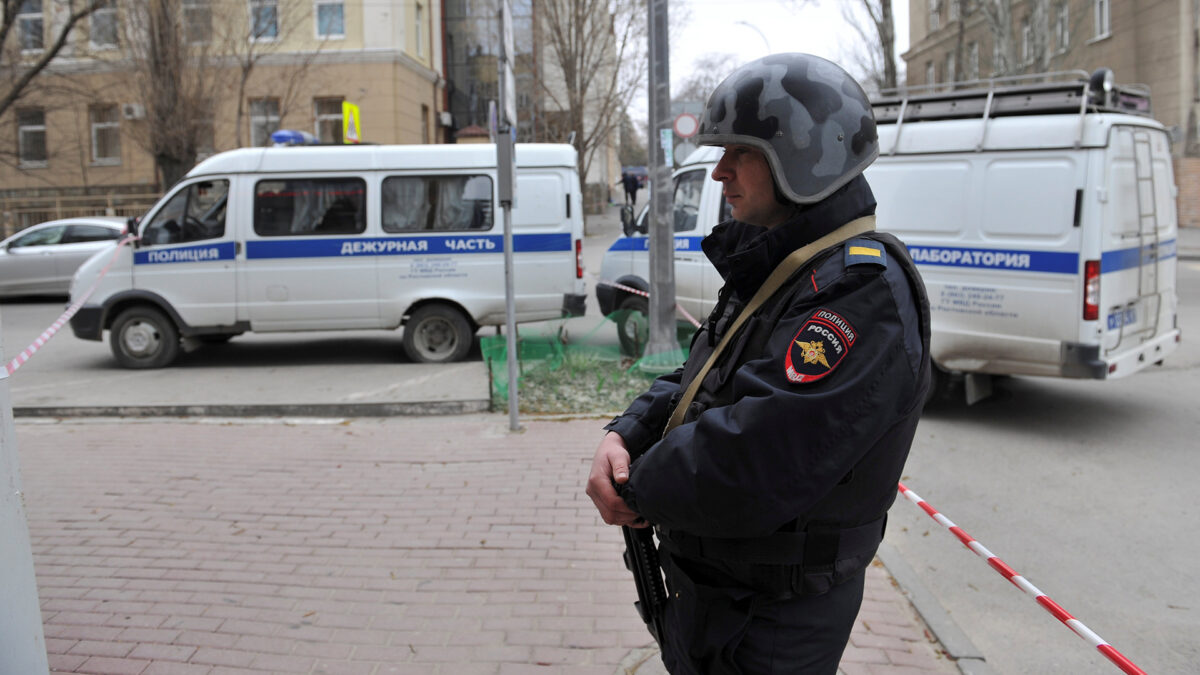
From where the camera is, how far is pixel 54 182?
89.6 ft

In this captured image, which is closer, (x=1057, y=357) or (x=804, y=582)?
(x=804, y=582)

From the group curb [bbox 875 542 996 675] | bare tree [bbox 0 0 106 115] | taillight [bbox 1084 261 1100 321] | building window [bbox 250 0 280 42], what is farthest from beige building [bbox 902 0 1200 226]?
curb [bbox 875 542 996 675]

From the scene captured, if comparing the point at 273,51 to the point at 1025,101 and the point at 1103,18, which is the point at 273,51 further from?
the point at 1103,18

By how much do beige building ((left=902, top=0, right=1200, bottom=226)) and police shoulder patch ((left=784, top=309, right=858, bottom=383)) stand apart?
22650 mm

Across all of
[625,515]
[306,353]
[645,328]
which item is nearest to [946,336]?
[645,328]

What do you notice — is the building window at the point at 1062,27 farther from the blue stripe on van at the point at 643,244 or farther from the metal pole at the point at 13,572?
the metal pole at the point at 13,572

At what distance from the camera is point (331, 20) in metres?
27.2

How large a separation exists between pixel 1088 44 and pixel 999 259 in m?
26.1

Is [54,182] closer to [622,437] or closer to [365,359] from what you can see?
[365,359]

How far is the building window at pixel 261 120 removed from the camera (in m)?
26.8

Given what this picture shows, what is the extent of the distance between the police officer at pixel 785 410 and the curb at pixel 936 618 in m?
1.93

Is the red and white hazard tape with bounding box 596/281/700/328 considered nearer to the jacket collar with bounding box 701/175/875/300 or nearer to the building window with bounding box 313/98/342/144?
the jacket collar with bounding box 701/175/875/300

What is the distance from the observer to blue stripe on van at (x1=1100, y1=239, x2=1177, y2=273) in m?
6.54

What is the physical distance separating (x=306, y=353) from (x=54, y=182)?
2136 cm
